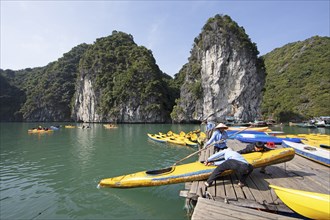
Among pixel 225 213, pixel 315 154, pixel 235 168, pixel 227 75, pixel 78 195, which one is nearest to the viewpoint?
pixel 225 213

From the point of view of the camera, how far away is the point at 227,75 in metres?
55.3

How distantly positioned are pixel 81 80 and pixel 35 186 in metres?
81.6

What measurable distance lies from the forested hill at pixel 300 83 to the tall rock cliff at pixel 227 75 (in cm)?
832

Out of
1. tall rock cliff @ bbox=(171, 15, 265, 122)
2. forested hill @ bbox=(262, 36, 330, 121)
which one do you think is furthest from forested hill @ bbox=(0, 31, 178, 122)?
forested hill @ bbox=(262, 36, 330, 121)

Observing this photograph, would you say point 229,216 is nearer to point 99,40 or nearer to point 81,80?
point 81,80

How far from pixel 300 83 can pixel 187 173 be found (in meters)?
73.5

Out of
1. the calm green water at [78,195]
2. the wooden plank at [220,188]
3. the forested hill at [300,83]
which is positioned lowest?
the calm green water at [78,195]

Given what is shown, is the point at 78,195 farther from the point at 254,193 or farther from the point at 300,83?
the point at 300,83

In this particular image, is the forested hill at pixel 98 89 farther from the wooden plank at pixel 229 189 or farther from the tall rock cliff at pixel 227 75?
the wooden plank at pixel 229 189

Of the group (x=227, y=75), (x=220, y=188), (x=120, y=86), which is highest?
(x=227, y=75)

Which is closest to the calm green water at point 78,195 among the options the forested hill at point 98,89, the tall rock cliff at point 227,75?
the tall rock cliff at point 227,75

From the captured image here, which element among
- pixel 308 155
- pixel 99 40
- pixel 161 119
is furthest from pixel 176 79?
pixel 308 155

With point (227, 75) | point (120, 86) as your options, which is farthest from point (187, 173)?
point (120, 86)

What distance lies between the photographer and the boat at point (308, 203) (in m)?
3.49
